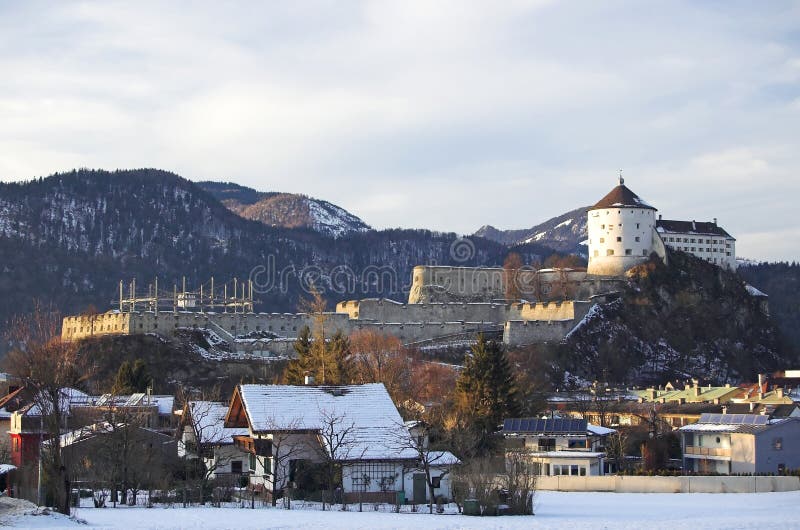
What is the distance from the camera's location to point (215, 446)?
48062 mm

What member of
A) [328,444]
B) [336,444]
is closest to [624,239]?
[336,444]

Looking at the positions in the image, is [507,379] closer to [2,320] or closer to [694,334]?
[694,334]

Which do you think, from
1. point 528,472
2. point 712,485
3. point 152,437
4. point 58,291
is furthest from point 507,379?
point 58,291

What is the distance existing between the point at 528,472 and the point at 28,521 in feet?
53.4

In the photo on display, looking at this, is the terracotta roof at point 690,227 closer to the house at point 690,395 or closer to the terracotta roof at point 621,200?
the terracotta roof at point 621,200

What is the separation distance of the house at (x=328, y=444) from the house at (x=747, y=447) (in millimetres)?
24077

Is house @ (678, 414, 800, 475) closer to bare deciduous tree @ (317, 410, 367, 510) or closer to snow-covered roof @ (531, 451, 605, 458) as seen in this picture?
snow-covered roof @ (531, 451, 605, 458)

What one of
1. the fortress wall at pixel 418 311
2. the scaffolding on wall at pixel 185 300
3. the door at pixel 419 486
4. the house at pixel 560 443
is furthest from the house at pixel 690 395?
the scaffolding on wall at pixel 185 300

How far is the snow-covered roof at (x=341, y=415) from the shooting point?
44.2 metres

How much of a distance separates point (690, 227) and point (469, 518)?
87132 millimetres

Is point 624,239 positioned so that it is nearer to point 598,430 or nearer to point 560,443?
point 598,430

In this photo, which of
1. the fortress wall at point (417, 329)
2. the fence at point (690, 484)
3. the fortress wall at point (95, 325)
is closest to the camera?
the fence at point (690, 484)

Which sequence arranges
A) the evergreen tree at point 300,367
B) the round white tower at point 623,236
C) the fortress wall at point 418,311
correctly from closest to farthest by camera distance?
the evergreen tree at point 300,367, the fortress wall at point 418,311, the round white tower at point 623,236

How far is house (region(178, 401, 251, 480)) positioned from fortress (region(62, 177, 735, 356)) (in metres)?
47.2
